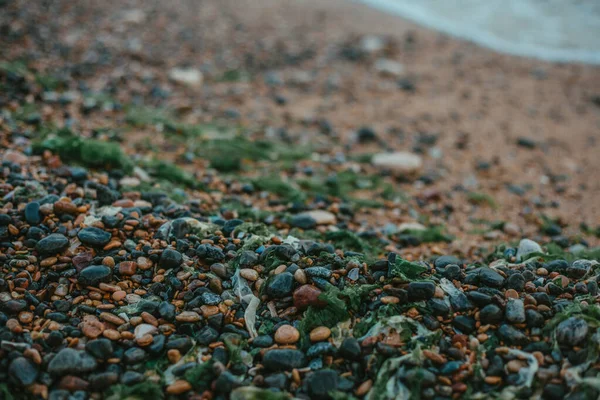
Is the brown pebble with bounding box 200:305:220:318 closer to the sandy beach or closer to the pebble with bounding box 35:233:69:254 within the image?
the sandy beach

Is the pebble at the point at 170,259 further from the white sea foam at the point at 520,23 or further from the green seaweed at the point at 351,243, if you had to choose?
the white sea foam at the point at 520,23

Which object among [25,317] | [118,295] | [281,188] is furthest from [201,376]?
[281,188]

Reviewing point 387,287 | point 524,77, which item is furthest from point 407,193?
point 524,77

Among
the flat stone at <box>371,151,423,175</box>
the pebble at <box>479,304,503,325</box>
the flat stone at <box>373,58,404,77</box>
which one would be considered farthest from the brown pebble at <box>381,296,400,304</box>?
the flat stone at <box>373,58,404,77</box>

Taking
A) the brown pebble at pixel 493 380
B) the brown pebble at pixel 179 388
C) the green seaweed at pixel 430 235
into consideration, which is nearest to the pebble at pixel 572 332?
the brown pebble at pixel 493 380

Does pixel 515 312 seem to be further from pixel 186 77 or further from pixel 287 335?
pixel 186 77

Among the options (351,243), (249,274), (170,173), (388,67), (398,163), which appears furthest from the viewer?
(388,67)

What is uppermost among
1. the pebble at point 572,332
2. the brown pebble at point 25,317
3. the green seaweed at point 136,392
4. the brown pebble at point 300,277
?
the pebble at point 572,332

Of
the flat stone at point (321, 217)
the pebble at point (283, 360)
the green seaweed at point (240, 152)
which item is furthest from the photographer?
the green seaweed at point (240, 152)
